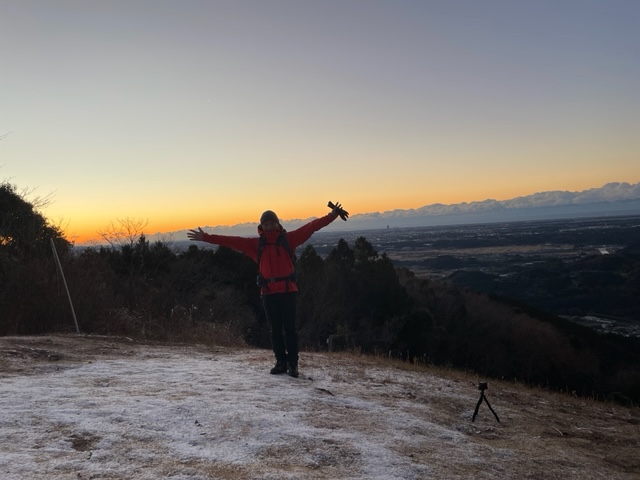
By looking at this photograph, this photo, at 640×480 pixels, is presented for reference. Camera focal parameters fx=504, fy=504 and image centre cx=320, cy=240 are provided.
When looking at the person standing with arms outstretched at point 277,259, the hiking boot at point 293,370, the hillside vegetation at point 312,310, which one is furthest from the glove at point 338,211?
the hillside vegetation at point 312,310

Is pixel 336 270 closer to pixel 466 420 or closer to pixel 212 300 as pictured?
pixel 212 300

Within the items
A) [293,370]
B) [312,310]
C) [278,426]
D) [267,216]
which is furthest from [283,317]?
[312,310]

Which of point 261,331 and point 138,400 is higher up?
point 138,400

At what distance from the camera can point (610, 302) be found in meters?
68.3

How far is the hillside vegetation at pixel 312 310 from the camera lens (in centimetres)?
1257

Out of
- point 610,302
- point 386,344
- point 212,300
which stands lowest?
point 610,302

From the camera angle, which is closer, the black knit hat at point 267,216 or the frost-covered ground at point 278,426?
the frost-covered ground at point 278,426

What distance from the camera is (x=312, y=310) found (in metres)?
33.6

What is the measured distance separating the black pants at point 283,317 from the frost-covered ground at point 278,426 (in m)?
0.46

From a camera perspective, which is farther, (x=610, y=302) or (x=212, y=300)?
(x=610, y=302)

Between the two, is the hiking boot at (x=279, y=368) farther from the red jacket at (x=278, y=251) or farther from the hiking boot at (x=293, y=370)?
the red jacket at (x=278, y=251)

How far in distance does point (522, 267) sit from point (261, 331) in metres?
71.1

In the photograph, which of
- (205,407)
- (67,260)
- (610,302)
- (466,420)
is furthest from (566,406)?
(610,302)

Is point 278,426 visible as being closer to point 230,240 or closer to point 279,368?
point 279,368
